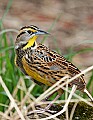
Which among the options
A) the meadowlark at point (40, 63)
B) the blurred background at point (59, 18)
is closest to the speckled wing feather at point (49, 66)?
the meadowlark at point (40, 63)

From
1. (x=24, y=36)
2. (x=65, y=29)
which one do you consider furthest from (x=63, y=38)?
(x=24, y=36)

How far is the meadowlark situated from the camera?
4805 mm

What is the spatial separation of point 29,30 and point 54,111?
2.38 ft

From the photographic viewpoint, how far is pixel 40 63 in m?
4.89

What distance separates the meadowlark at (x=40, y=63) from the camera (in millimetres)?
4805

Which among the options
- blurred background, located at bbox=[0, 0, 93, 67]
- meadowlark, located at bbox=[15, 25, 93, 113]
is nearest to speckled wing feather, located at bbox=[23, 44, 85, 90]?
meadowlark, located at bbox=[15, 25, 93, 113]

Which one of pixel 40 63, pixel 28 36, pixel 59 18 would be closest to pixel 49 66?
pixel 40 63

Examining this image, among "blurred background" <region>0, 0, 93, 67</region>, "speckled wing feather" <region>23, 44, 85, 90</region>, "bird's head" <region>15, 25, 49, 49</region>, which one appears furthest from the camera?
"blurred background" <region>0, 0, 93, 67</region>

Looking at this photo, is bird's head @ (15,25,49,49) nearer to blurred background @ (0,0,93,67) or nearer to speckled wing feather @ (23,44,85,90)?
speckled wing feather @ (23,44,85,90)

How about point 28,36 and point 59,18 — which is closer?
point 28,36

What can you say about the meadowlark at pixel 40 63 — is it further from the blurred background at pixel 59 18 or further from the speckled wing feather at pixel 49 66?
the blurred background at pixel 59 18

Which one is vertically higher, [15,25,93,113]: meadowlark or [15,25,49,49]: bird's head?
[15,25,49,49]: bird's head

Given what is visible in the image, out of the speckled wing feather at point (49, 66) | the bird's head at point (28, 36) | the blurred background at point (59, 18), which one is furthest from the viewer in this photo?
the blurred background at point (59, 18)

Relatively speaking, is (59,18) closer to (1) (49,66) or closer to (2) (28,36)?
(2) (28,36)
